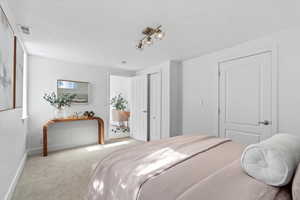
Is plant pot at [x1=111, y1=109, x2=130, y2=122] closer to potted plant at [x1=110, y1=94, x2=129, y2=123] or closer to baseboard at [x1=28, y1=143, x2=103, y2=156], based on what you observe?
potted plant at [x1=110, y1=94, x2=129, y2=123]

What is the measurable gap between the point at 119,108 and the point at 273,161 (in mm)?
6220

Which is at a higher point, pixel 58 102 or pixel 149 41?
pixel 149 41

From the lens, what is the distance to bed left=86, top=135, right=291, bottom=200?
82cm

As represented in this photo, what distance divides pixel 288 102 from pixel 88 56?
3788mm

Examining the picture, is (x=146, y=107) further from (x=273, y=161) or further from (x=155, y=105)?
(x=273, y=161)

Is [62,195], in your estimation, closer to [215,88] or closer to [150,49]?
[150,49]

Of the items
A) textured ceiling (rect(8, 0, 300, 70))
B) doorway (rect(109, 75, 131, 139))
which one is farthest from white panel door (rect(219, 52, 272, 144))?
doorway (rect(109, 75, 131, 139))

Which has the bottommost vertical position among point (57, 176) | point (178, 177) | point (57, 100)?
point (57, 176)

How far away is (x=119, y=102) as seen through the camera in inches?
269

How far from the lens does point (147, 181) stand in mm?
960

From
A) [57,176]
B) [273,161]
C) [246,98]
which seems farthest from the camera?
[246,98]

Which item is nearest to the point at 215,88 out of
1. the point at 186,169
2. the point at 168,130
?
the point at 168,130

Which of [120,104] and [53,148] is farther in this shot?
[120,104]

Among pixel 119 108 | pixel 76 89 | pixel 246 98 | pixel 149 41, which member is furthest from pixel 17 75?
pixel 119 108
